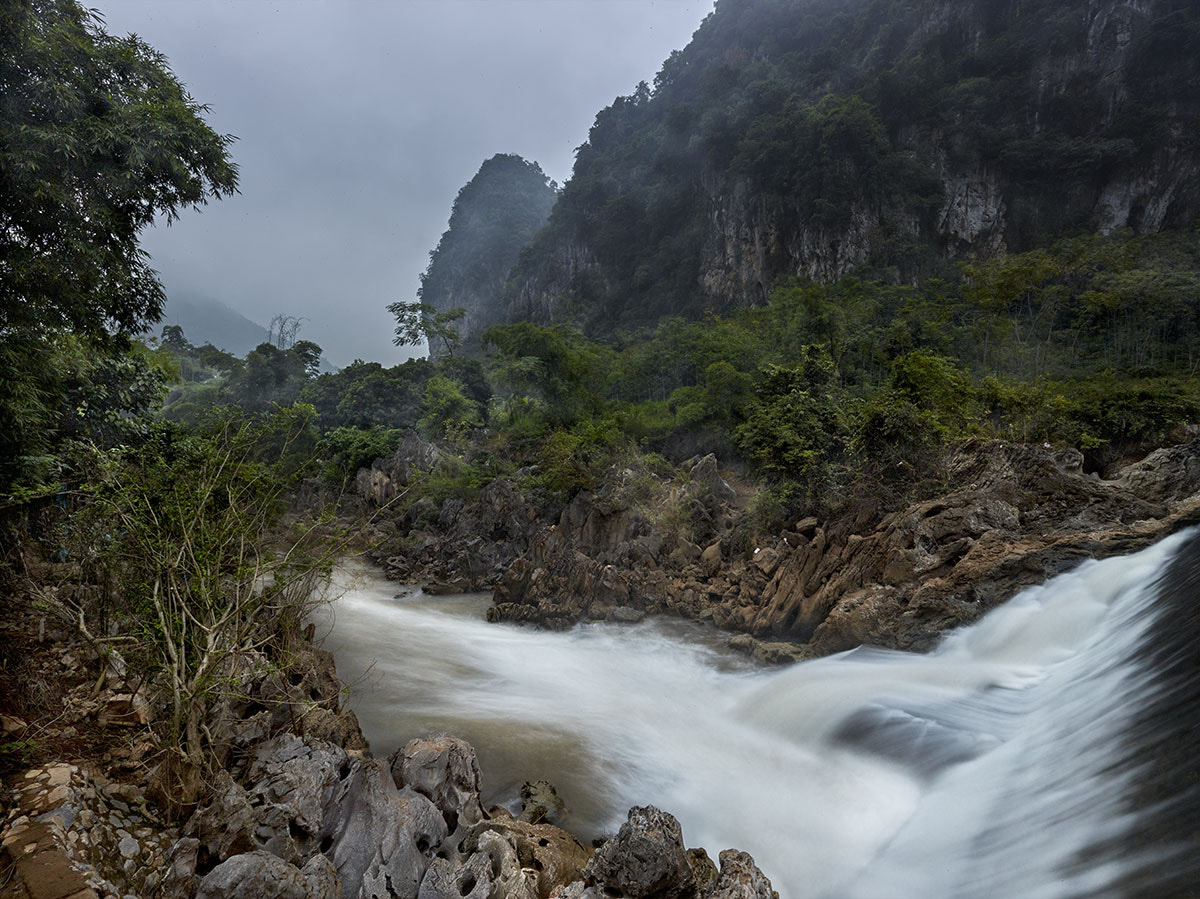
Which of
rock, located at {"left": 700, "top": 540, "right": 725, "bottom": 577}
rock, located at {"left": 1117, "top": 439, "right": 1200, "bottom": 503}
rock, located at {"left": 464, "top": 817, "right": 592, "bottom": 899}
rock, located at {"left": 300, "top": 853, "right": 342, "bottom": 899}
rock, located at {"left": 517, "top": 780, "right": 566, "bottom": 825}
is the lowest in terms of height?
rock, located at {"left": 517, "top": 780, "right": 566, "bottom": 825}

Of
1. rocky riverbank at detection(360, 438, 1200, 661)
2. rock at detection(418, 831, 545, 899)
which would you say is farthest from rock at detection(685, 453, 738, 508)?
rock at detection(418, 831, 545, 899)

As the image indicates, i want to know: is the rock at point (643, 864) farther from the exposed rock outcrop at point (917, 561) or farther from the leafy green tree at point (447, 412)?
the leafy green tree at point (447, 412)

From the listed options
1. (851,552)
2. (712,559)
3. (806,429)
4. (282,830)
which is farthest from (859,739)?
(806,429)

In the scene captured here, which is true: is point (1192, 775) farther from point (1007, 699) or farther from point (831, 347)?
point (831, 347)

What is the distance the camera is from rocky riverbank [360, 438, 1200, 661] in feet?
29.5

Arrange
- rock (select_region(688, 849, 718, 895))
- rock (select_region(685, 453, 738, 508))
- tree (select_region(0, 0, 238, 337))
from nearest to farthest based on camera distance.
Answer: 1. rock (select_region(688, 849, 718, 895))
2. tree (select_region(0, 0, 238, 337))
3. rock (select_region(685, 453, 738, 508))

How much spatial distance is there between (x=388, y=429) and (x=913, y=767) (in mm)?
29635

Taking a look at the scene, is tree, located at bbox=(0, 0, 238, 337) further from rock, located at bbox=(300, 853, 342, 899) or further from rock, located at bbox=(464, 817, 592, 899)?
rock, located at bbox=(464, 817, 592, 899)

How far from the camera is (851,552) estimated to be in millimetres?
10789

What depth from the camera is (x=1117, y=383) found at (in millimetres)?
18547

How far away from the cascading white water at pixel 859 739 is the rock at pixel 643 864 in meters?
1.80

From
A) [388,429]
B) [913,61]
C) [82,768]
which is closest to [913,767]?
[82,768]

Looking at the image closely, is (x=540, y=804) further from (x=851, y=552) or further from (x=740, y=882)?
(x=851, y=552)

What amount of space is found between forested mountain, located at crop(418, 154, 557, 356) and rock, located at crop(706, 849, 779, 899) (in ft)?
259
